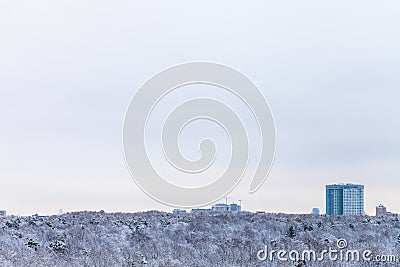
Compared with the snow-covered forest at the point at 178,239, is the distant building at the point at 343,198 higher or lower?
higher

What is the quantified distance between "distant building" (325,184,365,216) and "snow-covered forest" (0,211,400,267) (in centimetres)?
2403

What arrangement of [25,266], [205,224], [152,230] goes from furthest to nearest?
[205,224], [152,230], [25,266]

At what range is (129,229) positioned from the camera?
96.0 ft

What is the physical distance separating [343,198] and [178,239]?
122ft

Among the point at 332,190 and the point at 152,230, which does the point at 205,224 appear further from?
the point at 332,190

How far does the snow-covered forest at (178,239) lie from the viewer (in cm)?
2044

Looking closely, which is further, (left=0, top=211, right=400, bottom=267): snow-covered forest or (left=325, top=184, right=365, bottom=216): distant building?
(left=325, top=184, right=365, bottom=216): distant building

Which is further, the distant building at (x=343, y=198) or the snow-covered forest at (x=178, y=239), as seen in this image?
the distant building at (x=343, y=198)

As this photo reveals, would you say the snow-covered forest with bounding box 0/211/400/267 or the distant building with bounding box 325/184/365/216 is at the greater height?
the distant building with bounding box 325/184/365/216

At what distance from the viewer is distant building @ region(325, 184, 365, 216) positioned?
59.7 meters

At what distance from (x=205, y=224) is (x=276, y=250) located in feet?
28.0

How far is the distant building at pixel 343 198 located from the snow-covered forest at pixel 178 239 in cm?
2403

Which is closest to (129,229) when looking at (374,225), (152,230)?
(152,230)

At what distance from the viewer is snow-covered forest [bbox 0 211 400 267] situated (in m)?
20.4
